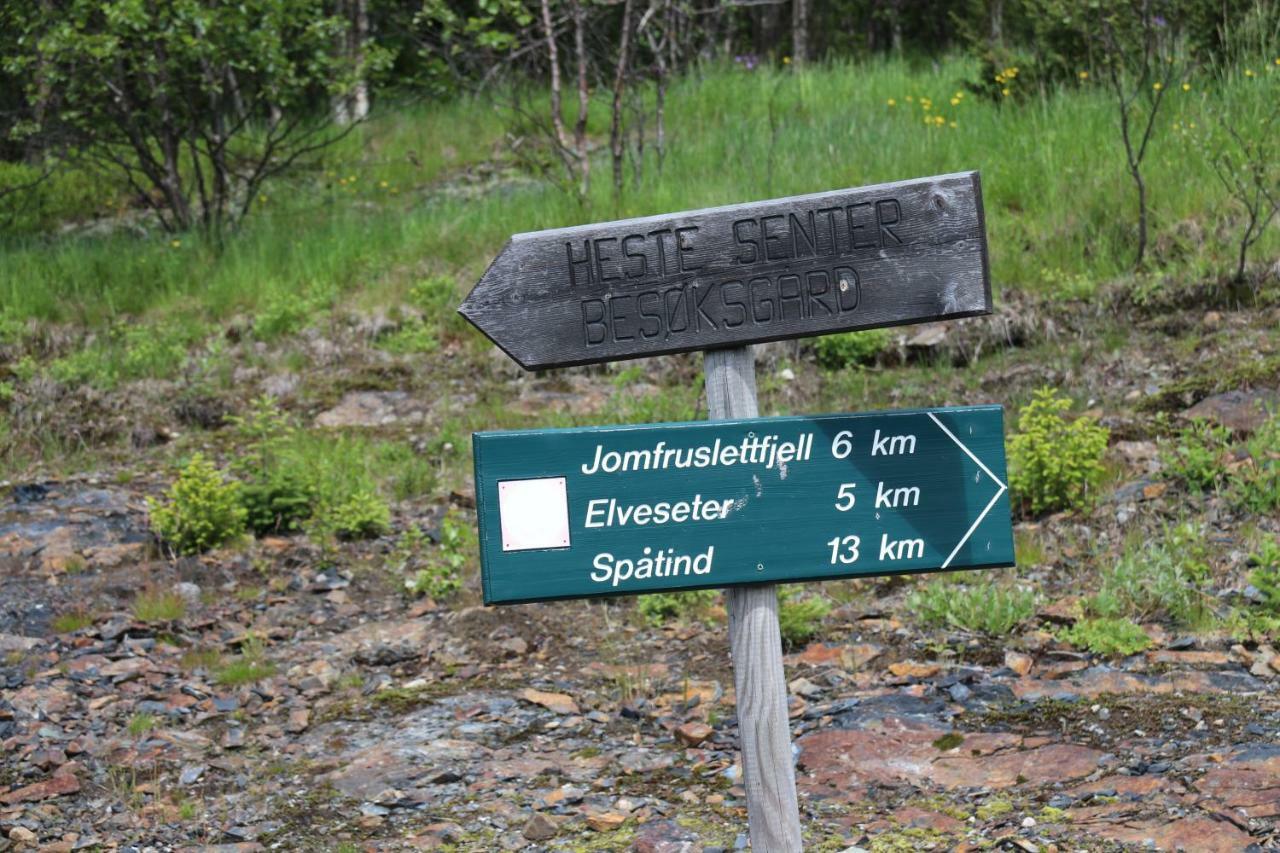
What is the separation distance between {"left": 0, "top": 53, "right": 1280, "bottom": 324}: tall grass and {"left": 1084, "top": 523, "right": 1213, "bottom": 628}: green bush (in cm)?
308

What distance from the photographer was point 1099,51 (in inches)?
422

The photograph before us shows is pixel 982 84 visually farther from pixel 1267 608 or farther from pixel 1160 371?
pixel 1267 608

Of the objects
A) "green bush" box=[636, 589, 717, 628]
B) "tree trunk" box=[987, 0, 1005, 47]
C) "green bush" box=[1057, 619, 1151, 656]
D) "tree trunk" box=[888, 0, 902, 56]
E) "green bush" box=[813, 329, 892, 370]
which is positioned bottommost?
"green bush" box=[636, 589, 717, 628]

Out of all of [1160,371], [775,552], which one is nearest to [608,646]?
[775,552]

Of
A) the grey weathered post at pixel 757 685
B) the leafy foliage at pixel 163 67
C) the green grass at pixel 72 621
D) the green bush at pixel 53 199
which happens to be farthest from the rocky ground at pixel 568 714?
the green bush at pixel 53 199

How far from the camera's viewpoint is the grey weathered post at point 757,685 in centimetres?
298

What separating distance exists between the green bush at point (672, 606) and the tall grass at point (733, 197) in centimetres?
380

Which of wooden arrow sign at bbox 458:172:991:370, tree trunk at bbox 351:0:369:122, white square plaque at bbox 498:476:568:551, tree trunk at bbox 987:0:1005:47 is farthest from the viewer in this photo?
tree trunk at bbox 987:0:1005:47

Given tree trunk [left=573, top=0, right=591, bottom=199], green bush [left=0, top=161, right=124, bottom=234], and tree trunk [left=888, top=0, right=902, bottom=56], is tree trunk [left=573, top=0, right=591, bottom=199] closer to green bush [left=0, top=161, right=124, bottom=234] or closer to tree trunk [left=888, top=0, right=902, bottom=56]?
green bush [left=0, top=161, right=124, bottom=234]

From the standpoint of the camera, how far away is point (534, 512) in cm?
280

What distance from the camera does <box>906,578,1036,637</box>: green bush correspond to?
17.3ft

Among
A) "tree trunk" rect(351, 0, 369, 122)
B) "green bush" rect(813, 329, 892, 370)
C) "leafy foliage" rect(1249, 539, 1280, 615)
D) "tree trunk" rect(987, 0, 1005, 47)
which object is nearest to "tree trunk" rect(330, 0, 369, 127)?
"tree trunk" rect(351, 0, 369, 122)

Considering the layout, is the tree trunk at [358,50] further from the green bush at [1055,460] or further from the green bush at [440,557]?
the green bush at [1055,460]

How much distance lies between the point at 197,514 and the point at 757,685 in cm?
453
